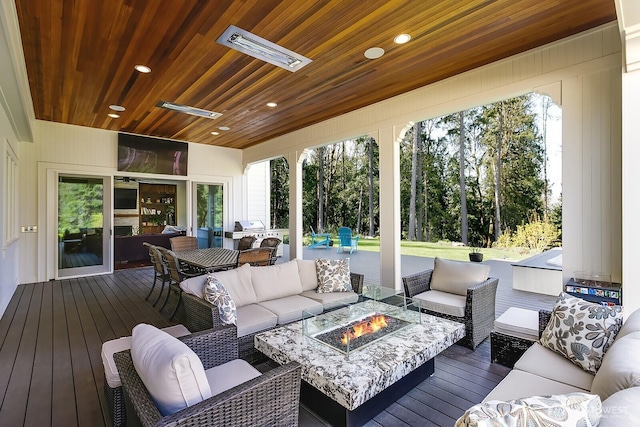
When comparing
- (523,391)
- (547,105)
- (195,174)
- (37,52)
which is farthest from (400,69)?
(547,105)

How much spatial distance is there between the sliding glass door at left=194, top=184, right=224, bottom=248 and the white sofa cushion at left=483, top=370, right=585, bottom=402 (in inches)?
316

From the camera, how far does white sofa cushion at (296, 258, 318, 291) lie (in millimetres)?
4016

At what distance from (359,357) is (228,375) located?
914 mm

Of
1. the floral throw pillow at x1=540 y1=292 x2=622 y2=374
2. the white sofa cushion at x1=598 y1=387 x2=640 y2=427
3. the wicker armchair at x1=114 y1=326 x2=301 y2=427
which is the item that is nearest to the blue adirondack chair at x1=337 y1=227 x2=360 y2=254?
the floral throw pillow at x1=540 y1=292 x2=622 y2=374

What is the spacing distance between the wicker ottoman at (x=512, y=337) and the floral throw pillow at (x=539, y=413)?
1964 mm

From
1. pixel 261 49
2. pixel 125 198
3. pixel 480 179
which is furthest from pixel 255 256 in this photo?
pixel 480 179

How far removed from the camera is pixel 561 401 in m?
1.00

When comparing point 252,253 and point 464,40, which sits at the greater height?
point 464,40

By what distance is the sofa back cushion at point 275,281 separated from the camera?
3.61 metres

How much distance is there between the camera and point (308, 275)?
4055mm

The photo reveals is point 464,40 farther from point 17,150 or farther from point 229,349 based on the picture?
point 17,150

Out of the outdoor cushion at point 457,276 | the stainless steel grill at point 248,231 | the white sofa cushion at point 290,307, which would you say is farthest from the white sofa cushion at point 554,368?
the stainless steel grill at point 248,231

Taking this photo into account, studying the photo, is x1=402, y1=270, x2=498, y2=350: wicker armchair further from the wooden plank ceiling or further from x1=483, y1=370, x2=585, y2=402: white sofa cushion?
the wooden plank ceiling

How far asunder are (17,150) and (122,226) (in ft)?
17.9
